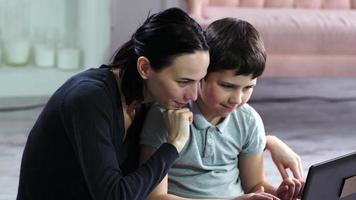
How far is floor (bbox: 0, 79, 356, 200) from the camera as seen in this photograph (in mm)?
2695

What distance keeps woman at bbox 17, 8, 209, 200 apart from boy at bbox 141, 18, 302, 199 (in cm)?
9

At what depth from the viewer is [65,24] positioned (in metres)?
3.46

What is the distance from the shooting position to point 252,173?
154cm

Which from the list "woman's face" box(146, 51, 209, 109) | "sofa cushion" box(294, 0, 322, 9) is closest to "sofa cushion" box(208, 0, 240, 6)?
"sofa cushion" box(294, 0, 322, 9)

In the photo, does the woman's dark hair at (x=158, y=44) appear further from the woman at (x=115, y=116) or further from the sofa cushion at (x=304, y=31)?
the sofa cushion at (x=304, y=31)

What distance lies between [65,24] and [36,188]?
2160 mm

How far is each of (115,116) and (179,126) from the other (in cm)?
12

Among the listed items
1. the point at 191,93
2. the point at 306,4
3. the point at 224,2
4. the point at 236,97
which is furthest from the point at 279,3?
the point at 191,93

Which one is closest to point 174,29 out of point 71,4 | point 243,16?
point 243,16

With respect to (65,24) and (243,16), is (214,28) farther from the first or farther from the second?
(65,24)

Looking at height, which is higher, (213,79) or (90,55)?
(213,79)

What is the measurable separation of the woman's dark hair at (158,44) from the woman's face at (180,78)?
1 cm

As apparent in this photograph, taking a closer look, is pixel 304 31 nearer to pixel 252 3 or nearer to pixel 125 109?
pixel 252 3

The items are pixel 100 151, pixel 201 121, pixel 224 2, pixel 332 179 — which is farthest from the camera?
pixel 224 2
